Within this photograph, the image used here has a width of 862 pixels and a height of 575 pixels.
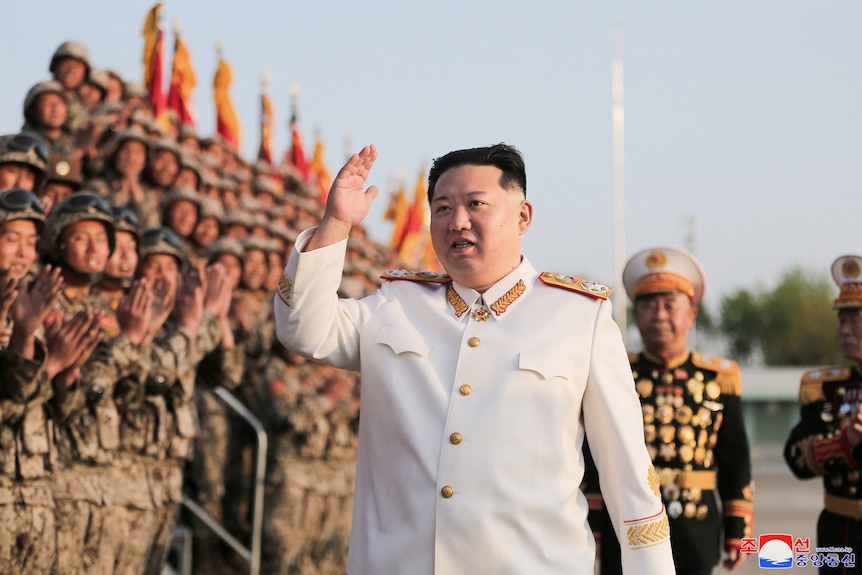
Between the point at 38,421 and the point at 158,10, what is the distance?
13331mm

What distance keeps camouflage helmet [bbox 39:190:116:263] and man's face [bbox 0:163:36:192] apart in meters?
0.89

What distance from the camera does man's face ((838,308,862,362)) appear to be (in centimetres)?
588

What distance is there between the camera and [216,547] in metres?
8.47

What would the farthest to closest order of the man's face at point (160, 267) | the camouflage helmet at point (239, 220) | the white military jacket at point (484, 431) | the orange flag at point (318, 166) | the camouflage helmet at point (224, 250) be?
the orange flag at point (318, 166) < the camouflage helmet at point (239, 220) < the camouflage helmet at point (224, 250) < the man's face at point (160, 267) < the white military jacket at point (484, 431)

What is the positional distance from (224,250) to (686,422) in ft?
14.9

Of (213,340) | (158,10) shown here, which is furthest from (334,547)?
(158,10)

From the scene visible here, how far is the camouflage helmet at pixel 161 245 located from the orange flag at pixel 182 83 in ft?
40.3

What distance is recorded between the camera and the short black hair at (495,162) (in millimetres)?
3309

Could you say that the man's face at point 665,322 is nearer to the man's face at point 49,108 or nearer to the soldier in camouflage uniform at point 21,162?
the soldier in camouflage uniform at point 21,162

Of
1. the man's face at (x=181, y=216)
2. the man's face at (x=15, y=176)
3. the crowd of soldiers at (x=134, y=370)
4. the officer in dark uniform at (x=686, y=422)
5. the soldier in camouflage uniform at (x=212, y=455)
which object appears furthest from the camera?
the man's face at (x=181, y=216)

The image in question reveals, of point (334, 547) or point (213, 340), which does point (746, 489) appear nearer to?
point (213, 340)

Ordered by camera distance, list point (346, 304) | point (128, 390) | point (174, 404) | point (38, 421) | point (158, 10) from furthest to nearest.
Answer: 1. point (158, 10)
2. point (174, 404)
3. point (128, 390)
4. point (38, 421)
5. point (346, 304)

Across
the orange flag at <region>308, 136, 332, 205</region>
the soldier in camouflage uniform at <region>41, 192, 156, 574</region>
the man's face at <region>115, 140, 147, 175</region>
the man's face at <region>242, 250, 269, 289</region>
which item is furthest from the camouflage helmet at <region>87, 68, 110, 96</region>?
the orange flag at <region>308, 136, 332, 205</region>

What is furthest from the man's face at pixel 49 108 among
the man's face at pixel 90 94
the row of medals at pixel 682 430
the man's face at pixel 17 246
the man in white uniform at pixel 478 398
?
the man in white uniform at pixel 478 398
